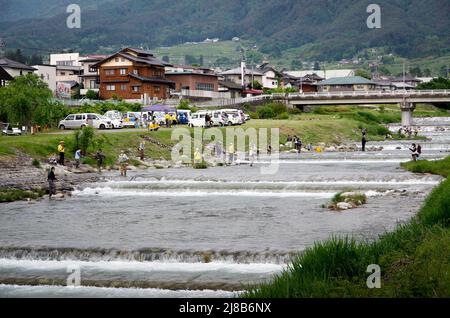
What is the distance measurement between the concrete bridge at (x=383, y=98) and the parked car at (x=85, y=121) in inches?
1927

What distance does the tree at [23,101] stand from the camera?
184ft

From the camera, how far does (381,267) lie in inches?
682

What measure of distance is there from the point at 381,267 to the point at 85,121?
50.2m

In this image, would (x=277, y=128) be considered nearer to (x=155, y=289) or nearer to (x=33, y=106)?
(x=33, y=106)

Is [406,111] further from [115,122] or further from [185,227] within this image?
[185,227]

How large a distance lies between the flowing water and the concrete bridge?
60083 mm

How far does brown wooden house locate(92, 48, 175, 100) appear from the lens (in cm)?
10275

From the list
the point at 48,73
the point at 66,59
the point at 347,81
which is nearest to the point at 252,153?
the point at 48,73

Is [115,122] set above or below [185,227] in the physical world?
above

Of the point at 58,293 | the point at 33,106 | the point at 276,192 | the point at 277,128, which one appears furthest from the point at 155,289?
the point at 277,128

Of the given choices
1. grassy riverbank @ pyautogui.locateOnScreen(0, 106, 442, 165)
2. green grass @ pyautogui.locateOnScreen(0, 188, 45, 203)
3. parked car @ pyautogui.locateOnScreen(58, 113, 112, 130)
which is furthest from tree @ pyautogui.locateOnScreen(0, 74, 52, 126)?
green grass @ pyautogui.locateOnScreen(0, 188, 45, 203)

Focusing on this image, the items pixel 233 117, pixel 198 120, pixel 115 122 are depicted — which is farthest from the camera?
pixel 233 117

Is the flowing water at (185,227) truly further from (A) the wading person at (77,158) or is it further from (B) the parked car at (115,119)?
(B) the parked car at (115,119)

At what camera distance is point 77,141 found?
5081 cm
